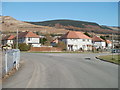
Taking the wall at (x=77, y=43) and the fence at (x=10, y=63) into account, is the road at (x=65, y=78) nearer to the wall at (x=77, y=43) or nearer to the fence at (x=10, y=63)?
the fence at (x=10, y=63)

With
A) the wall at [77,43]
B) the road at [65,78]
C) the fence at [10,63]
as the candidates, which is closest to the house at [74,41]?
the wall at [77,43]

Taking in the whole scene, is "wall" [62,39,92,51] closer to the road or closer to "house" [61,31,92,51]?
"house" [61,31,92,51]

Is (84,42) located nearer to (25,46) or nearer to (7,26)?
(25,46)

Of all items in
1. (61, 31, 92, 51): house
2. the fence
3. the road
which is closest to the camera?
the road

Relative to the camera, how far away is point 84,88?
10.0 metres

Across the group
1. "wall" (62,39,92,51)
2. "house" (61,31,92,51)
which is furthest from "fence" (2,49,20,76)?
"wall" (62,39,92,51)

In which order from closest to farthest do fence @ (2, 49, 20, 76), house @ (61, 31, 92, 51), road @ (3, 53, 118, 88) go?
1. road @ (3, 53, 118, 88)
2. fence @ (2, 49, 20, 76)
3. house @ (61, 31, 92, 51)

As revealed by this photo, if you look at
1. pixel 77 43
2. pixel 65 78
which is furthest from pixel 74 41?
pixel 65 78

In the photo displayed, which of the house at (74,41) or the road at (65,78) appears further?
the house at (74,41)

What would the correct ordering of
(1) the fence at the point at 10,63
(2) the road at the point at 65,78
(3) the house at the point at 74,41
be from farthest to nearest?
(3) the house at the point at 74,41, (1) the fence at the point at 10,63, (2) the road at the point at 65,78

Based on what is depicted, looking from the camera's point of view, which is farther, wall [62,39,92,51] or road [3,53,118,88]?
wall [62,39,92,51]

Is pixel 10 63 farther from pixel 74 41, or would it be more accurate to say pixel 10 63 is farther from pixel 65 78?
pixel 74 41

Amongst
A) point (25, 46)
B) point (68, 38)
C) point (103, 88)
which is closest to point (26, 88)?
point (103, 88)

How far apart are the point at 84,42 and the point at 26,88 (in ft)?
277
